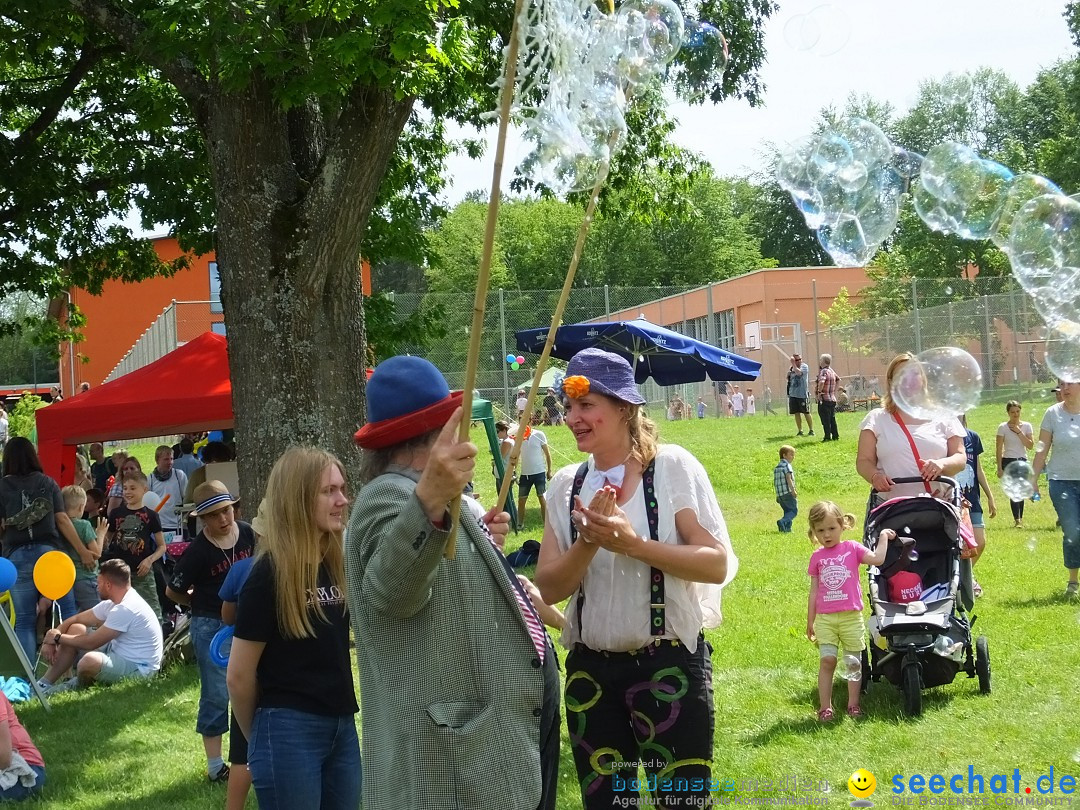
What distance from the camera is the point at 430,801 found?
8.48 ft

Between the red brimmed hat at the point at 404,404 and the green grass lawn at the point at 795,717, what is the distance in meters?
0.81

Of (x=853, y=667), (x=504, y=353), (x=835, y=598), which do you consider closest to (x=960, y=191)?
(x=835, y=598)

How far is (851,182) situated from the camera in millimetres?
6195

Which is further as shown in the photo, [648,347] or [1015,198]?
[648,347]

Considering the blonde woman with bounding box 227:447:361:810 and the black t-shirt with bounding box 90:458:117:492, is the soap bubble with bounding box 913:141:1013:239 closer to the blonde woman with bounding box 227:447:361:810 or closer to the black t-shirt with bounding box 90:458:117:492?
the blonde woman with bounding box 227:447:361:810

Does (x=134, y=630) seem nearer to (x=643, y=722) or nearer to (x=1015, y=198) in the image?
(x=643, y=722)

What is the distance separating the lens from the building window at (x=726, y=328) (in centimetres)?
2894

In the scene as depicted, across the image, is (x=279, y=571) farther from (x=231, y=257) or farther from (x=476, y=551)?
(x=231, y=257)

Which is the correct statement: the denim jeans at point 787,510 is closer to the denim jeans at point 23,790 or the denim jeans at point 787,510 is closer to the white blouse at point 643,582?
the denim jeans at point 23,790

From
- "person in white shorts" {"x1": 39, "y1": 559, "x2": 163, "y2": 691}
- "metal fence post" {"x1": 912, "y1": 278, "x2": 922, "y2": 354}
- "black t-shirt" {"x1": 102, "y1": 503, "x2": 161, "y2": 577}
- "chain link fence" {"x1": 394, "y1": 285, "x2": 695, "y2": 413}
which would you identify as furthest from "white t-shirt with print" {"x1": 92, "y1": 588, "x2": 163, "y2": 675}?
"metal fence post" {"x1": 912, "y1": 278, "x2": 922, "y2": 354}

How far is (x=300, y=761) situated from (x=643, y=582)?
1.24m

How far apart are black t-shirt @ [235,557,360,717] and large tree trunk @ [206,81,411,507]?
4775 millimetres

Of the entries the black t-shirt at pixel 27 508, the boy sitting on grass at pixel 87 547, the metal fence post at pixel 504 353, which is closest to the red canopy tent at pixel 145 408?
the boy sitting on grass at pixel 87 547

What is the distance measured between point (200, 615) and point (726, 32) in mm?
9129
